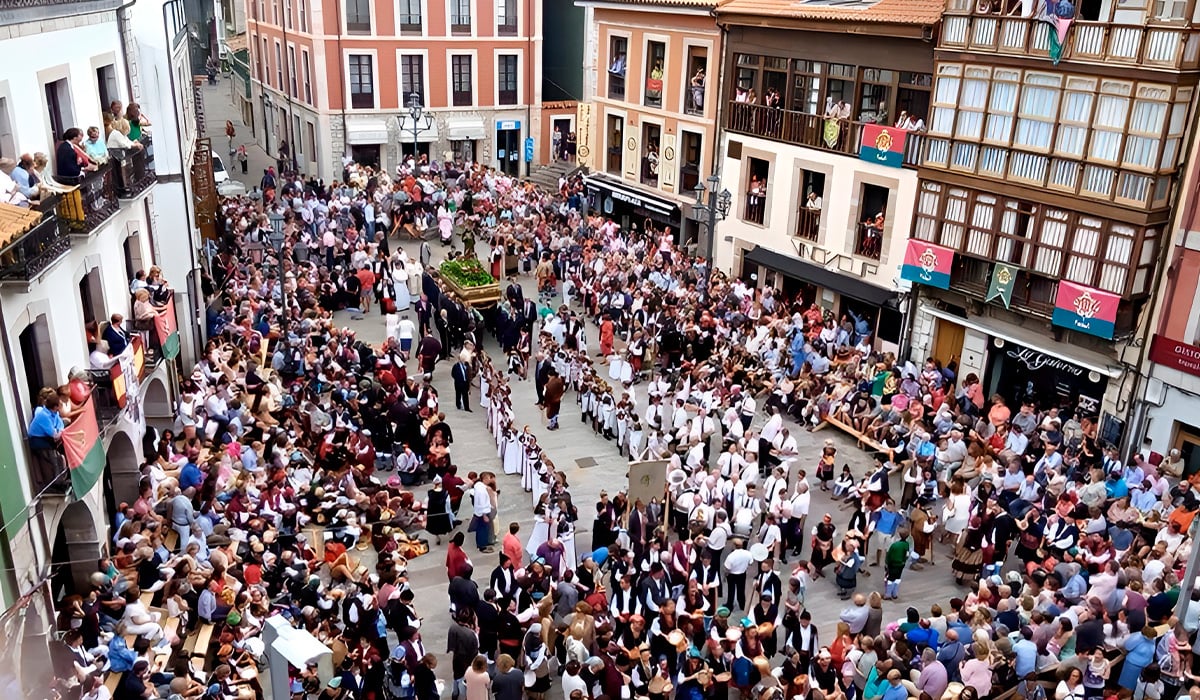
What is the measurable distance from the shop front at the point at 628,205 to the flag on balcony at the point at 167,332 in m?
17.7

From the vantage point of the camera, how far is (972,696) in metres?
10.6

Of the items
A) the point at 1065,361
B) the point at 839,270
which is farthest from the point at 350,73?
the point at 1065,361

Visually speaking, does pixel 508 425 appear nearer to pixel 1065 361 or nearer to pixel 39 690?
pixel 39 690

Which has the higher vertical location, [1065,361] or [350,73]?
[350,73]

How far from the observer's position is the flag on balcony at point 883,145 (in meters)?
22.7

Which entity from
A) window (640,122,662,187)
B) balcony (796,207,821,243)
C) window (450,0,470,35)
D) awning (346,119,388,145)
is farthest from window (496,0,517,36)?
balcony (796,207,821,243)

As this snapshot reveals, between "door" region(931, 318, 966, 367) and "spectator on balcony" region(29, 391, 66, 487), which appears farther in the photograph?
"door" region(931, 318, 966, 367)

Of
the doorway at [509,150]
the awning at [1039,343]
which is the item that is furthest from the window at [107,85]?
the doorway at [509,150]

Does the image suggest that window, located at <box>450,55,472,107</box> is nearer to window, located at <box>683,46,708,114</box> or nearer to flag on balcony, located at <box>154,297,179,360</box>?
window, located at <box>683,46,708,114</box>

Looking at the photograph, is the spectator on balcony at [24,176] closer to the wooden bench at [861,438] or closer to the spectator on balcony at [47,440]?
the spectator on balcony at [47,440]

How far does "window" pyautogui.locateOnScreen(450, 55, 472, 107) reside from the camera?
138 ft

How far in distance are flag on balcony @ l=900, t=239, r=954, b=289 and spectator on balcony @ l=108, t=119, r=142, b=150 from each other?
15.9 meters

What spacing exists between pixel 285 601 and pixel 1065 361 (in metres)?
15.5

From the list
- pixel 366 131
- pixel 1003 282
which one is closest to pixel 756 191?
pixel 1003 282
